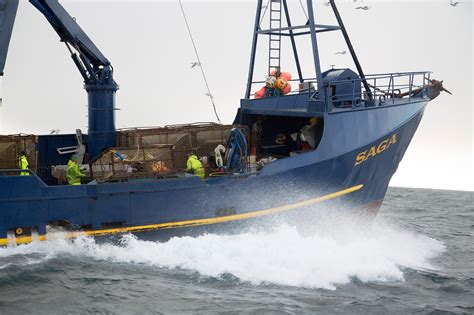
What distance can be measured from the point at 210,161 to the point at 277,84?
3161 mm

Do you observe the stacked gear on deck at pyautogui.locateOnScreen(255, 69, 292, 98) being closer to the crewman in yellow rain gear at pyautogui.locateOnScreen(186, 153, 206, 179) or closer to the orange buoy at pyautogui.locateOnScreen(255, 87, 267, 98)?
the orange buoy at pyautogui.locateOnScreen(255, 87, 267, 98)

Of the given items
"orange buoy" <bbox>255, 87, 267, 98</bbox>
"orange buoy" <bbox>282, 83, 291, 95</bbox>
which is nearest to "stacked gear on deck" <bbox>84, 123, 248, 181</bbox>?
"orange buoy" <bbox>282, 83, 291, 95</bbox>

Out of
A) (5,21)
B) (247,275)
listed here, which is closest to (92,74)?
(5,21)

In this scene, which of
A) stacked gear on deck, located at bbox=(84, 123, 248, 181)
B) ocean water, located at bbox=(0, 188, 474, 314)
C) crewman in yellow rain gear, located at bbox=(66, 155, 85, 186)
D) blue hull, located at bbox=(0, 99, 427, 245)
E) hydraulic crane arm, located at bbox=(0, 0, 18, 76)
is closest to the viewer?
ocean water, located at bbox=(0, 188, 474, 314)

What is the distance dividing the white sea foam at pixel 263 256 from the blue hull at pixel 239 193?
0.26 m

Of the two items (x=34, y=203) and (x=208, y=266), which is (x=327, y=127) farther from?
(x=34, y=203)

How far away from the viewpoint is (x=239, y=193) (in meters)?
12.7

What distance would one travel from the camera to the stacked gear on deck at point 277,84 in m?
15.8

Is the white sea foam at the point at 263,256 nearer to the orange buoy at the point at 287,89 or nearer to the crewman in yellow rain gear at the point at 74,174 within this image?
the crewman in yellow rain gear at the point at 74,174

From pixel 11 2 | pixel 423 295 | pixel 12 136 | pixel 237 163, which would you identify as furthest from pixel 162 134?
pixel 423 295

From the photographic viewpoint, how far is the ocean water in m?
9.44

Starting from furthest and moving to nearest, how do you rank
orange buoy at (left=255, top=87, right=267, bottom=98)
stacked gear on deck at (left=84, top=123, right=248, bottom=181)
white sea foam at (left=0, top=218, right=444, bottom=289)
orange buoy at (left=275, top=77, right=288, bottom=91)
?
orange buoy at (left=255, top=87, right=267, bottom=98)
orange buoy at (left=275, top=77, right=288, bottom=91)
stacked gear on deck at (left=84, top=123, right=248, bottom=181)
white sea foam at (left=0, top=218, right=444, bottom=289)

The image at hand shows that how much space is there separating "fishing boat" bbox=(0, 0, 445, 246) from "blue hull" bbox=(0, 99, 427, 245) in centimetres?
2

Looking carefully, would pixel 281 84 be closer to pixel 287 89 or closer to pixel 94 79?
pixel 287 89
